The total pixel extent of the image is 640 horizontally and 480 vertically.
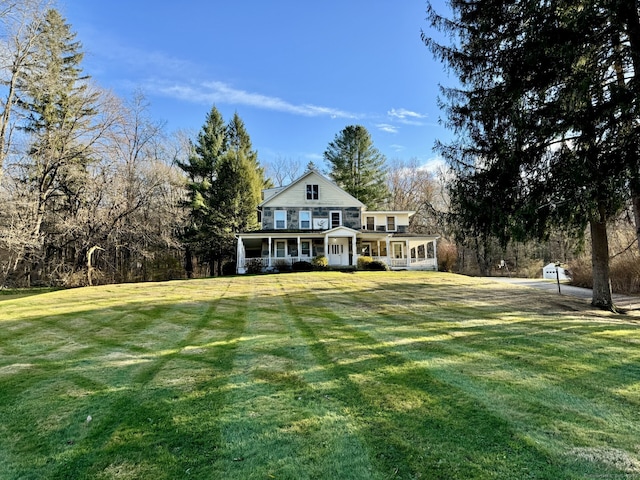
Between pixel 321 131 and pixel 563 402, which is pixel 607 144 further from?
pixel 321 131

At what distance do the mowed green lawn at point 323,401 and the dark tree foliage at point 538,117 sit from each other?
3153mm

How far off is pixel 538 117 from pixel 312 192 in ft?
59.4

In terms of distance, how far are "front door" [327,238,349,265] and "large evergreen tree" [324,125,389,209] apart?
1255 centimetres

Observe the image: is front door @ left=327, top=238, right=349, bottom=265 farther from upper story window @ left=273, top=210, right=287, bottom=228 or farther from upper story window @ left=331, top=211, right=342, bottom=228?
upper story window @ left=273, top=210, right=287, bottom=228

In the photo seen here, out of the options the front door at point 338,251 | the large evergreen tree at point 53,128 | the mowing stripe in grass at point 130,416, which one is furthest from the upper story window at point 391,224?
the mowing stripe in grass at point 130,416

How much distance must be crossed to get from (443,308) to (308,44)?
45.1 feet

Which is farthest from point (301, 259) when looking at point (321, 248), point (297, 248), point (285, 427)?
point (285, 427)

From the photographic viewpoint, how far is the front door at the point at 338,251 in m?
23.8

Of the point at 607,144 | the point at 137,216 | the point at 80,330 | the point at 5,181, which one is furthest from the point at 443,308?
the point at 5,181

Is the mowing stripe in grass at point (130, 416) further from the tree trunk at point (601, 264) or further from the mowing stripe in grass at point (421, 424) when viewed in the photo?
the tree trunk at point (601, 264)

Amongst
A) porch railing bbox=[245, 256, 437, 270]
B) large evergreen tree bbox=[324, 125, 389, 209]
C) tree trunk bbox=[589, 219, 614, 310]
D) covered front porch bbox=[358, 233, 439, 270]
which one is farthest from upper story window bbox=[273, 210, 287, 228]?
tree trunk bbox=[589, 219, 614, 310]

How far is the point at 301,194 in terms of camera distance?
83.5ft

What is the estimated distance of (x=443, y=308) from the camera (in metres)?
8.66

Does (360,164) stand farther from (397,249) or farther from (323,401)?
(323,401)
